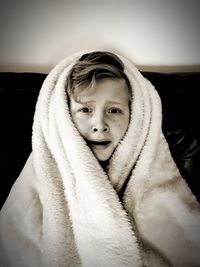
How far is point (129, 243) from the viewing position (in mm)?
679

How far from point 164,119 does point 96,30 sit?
0.35 meters

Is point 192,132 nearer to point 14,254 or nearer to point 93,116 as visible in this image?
point 93,116

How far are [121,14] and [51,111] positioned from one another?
393 mm

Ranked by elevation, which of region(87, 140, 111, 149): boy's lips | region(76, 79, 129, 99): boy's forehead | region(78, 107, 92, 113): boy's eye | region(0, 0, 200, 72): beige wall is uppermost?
region(0, 0, 200, 72): beige wall

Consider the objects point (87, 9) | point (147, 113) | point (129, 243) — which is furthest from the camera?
point (87, 9)

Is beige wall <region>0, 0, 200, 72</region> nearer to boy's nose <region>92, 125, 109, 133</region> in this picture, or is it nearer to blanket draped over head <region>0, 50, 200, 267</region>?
blanket draped over head <region>0, 50, 200, 267</region>

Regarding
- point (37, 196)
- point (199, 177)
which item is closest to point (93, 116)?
point (37, 196)

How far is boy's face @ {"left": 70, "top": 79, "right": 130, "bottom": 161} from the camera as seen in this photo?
2.47 feet

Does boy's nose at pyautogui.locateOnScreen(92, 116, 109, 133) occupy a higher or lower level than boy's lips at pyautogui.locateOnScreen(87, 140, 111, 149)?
higher

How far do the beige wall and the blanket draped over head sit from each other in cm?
16

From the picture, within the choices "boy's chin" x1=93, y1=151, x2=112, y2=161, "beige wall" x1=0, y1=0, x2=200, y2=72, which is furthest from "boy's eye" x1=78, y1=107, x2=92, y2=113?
"beige wall" x1=0, y1=0, x2=200, y2=72

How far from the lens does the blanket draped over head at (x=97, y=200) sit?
0.69 metres

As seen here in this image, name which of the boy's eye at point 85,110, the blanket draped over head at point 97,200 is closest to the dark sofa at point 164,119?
the blanket draped over head at point 97,200

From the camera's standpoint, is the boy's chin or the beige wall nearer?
the boy's chin
